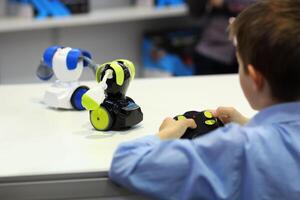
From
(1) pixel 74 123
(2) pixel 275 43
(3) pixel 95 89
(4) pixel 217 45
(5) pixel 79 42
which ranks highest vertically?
(2) pixel 275 43

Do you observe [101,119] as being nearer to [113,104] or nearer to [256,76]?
[113,104]

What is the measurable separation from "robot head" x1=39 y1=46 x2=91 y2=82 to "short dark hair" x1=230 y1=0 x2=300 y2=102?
1.45ft

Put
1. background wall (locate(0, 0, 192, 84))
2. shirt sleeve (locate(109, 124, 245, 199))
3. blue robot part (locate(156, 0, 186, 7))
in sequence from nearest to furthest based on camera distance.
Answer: shirt sleeve (locate(109, 124, 245, 199)) → background wall (locate(0, 0, 192, 84)) → blue robot part (locate(156, 0, 186, 7))

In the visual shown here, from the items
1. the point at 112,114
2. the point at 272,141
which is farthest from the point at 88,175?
the point at 272,141

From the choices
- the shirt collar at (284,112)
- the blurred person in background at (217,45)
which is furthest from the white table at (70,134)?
the blurred person in background at (217,45)

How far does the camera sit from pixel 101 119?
1.10 meters

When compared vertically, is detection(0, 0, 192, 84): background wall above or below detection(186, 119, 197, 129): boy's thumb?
below

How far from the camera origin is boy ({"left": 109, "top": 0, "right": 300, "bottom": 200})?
0.85 metres

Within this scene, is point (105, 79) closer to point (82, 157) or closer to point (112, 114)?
point (112, 114)

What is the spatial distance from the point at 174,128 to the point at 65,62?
355 mm

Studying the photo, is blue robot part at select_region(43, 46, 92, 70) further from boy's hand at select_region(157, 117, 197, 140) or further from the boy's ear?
the boy's ear

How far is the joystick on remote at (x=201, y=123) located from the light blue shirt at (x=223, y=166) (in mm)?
149

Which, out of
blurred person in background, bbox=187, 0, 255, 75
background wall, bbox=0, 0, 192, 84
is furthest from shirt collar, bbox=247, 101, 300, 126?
background wall, bbox=0, 0, 192, 84

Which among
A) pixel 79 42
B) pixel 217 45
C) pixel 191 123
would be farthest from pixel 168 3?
pixel 191 123
